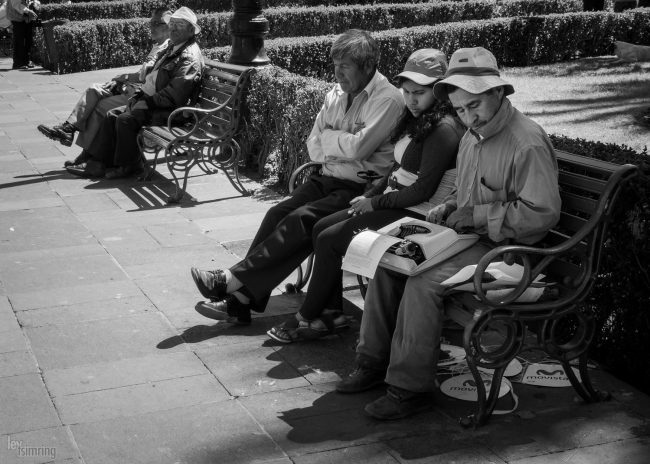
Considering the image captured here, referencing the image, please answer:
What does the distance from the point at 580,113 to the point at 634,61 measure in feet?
21.5

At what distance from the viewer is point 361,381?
4148 millimetres

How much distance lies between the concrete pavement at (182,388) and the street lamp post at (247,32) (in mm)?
3130

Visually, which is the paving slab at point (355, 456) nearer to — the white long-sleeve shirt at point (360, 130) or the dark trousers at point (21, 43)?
the white long-sleeve shirt at point (360, 130)

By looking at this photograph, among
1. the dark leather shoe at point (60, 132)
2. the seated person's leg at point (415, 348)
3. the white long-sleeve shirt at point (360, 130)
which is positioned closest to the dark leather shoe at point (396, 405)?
the seated person's leg at point (415, 348)

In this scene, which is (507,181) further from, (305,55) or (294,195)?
(305,55)

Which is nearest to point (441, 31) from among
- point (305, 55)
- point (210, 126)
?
point (305, 55)

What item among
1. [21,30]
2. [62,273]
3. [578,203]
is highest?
[578,203]

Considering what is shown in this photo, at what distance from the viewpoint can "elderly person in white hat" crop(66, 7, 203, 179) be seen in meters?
Result: 8.19

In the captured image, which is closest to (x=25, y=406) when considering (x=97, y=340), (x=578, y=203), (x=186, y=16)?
(x=97, y=340)

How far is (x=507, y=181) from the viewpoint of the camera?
3984mm

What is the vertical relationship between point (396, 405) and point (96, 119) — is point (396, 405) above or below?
below

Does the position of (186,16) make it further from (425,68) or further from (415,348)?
(415,348)

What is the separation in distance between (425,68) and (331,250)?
996 mm

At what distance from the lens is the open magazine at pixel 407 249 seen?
396 centimetres
